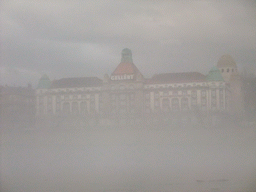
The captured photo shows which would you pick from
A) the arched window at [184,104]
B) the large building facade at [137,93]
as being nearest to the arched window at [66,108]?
the large building facade at [137,93]

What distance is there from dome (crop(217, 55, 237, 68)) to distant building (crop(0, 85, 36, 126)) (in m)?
3.02

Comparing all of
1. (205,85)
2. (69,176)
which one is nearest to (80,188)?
(69,176)

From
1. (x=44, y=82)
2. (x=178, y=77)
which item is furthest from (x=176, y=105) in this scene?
(x=44, y=82)

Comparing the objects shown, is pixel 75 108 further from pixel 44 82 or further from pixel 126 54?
pixel 126 54

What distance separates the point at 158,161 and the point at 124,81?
1367 mm

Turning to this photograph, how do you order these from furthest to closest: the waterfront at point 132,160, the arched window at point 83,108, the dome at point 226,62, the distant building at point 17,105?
the distant building at point 17,105 → the arched window at point 83,108 → the dome at point 226,62 → the waterfront at point 132,160

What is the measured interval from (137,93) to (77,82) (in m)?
Result: 0.98

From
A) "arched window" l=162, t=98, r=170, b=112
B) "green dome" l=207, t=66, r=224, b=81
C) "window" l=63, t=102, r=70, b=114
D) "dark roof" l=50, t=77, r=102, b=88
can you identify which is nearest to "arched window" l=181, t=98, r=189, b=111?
"arched window" l=162, t=98, r=170, b=112

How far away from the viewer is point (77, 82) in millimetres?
5848

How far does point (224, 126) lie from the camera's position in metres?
5.59

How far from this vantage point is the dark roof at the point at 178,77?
561 cm

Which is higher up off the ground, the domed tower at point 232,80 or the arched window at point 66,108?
the domed tower at point 232,80

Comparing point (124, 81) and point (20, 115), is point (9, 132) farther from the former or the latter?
point (124, 81)

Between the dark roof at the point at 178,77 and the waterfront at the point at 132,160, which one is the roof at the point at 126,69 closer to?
the dark roof at the point at 178,77
